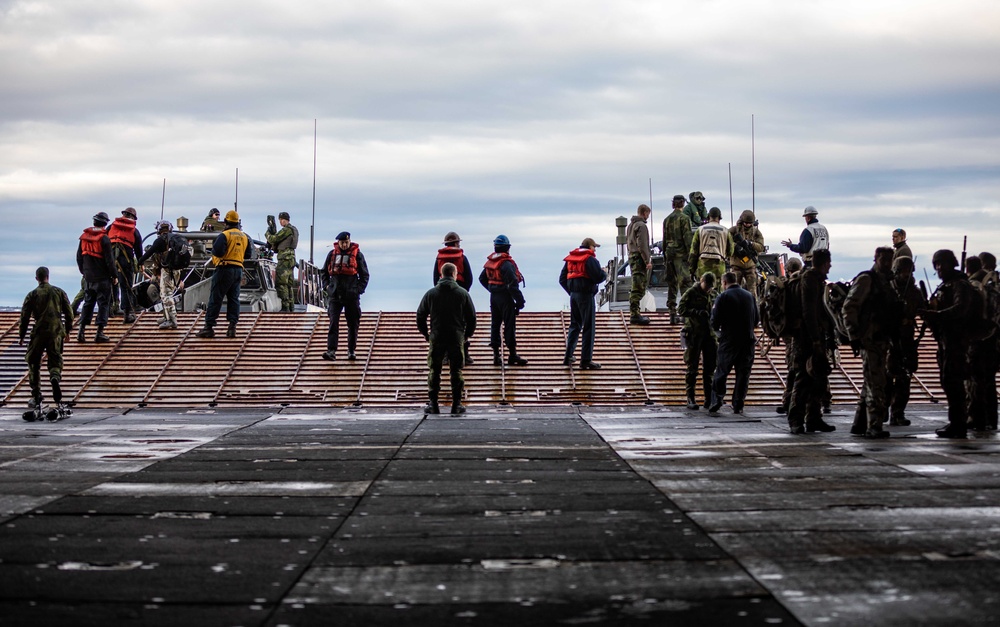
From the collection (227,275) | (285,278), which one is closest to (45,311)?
(227,275)

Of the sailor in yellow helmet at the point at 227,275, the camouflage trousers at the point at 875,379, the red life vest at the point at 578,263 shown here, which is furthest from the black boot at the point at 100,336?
the camouflage trousers at the point at 875,379

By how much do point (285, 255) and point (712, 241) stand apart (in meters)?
10.5

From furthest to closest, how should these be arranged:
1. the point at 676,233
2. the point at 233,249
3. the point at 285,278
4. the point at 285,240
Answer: the point at 285,278 → the point at 285,240 → the point at 676,233 → the point at 233,249

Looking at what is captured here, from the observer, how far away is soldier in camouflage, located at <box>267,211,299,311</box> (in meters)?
25.0

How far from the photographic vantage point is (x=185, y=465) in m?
9.36

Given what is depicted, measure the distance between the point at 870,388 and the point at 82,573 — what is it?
8.36 m

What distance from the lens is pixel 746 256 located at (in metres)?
19.6

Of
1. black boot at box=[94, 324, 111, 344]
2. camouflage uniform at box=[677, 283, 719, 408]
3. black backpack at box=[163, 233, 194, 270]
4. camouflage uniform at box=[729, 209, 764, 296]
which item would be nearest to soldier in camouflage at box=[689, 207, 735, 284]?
camouflage uniform at box=[729, 209, 764, 296]

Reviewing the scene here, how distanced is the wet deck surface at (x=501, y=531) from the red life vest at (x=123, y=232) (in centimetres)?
931

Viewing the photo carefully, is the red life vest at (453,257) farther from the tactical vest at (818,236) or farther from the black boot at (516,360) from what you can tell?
the tactical vest at (818,236)

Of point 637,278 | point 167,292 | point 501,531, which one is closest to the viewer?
point 501,531

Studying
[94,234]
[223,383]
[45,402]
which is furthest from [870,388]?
[94,234]

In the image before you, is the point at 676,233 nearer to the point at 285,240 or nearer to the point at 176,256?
the point at 176,256

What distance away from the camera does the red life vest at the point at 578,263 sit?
18109 mm
